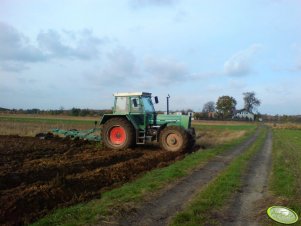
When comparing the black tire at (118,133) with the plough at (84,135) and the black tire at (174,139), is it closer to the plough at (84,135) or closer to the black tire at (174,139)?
the plough at (84,135)

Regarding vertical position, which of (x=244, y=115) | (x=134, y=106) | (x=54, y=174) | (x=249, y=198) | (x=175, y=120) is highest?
(x=244, y=115)

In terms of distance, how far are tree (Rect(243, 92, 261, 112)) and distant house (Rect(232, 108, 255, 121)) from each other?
1996 millimetres

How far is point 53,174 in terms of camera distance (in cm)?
1153

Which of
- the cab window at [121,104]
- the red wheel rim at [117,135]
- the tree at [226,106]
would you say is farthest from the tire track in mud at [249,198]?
the tree at [226,106]

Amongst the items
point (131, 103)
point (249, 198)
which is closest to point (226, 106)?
point (131, 103)

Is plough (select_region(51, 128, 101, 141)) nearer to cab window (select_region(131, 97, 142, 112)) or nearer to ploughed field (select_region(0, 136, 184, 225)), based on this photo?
ploughed field (select_region(0, 136, 184, 225))

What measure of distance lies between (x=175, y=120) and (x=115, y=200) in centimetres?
1157

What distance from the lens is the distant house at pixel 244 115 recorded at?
130 m

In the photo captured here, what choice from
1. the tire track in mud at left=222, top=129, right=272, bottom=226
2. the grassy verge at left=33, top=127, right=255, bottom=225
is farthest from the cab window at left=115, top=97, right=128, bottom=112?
the tire track in mud at left=222, top=129, right=272, bottom=226

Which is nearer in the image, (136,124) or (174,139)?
(174,139)

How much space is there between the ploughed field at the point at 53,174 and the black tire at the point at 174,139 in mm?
514

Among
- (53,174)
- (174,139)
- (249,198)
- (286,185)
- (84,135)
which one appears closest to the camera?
(249,198)

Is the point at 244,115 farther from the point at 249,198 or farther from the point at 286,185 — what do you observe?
the point at 249,198

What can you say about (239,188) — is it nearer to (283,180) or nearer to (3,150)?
(283,180)
